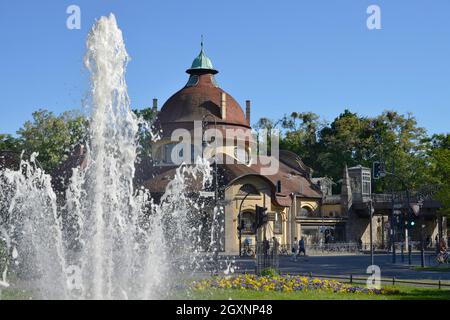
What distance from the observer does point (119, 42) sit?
17500mm

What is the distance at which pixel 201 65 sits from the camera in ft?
247

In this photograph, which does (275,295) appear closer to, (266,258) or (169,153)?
(266,258)

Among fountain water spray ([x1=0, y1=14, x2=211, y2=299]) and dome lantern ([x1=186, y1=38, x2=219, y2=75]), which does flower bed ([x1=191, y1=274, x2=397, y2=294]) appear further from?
dome lantern ([x1=186, y1=38, x2=219, y2=75])

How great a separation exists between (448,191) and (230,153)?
30934mm

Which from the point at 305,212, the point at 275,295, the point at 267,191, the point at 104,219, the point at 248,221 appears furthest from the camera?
the point at 305,212

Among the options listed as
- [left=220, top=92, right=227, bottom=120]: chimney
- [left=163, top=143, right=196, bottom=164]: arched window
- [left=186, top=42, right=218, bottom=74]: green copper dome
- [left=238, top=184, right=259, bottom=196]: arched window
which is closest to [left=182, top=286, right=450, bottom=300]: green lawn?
[left=238, top=184, right=259, bottom=196]: arched window

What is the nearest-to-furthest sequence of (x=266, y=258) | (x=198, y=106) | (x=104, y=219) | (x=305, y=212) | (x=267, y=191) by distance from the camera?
(x=104, y=219)
(x=266, y=258)
(x=267, y=191)
(x=198, y=106)
(x=305, y=212)

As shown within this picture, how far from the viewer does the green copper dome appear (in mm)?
74938

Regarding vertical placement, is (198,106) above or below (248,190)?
above

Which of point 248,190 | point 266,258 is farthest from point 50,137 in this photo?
point 266,258

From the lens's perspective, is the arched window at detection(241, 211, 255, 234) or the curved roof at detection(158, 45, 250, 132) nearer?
the arched window at detection(241, 211, 255, 234)

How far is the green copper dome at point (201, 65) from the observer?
74.9m

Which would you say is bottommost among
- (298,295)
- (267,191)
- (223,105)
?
(298,295)
